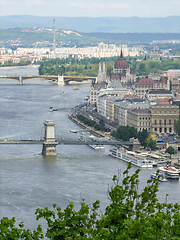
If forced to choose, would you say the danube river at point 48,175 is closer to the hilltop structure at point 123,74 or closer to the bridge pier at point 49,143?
the bridge pier at point 49,143

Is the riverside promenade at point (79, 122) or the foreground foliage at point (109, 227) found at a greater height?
the foreground foliage at point (109, 227)

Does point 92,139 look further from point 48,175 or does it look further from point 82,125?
point 48,175

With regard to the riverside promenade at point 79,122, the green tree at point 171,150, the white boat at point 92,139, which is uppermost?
the green tree at point 171,150

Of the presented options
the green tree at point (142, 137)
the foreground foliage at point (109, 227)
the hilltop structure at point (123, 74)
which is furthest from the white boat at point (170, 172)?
the hilltop structure at point (123, 74)

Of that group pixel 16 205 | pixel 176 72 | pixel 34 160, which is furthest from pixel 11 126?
pixel 176 72

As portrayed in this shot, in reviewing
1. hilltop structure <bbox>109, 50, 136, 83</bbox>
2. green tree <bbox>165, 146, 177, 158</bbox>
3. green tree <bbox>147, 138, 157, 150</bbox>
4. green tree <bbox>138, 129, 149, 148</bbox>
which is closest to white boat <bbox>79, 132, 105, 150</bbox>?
green tree <bbox>138, 129, 149, 148</bbox>

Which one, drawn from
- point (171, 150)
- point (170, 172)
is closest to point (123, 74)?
point (171, 150)

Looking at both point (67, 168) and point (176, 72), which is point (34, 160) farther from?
point (176, 72)
